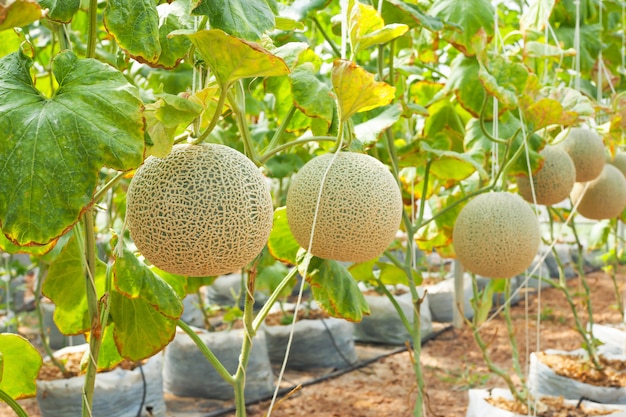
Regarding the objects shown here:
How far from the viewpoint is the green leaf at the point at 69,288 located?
140cm

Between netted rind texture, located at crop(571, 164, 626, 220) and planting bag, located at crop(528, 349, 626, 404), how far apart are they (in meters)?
0.74

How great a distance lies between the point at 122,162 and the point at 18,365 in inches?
32.5

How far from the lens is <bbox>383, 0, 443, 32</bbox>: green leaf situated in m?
1.49

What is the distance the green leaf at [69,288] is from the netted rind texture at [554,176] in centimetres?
121

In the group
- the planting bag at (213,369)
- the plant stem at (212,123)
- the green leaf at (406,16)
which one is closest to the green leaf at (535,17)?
the green leaf at (406,16)

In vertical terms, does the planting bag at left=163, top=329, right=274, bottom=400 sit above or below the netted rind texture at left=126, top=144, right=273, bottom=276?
below

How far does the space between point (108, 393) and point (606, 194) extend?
223 cm

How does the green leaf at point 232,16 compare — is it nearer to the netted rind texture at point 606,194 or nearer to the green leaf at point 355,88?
the green leaf at point 355,88

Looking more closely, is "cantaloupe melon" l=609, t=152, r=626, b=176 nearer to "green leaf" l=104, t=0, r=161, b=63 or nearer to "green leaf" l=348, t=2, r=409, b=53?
"green leaf" l=348, t=2, r=409, b=53

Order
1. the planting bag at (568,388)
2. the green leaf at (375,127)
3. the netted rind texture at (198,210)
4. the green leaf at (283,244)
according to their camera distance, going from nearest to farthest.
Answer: the netted rind texture at (198,210) < the green leaf at (375,127) < the green leaf at (283,244) < the planting bag at (568,388)

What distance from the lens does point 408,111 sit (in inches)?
70.6

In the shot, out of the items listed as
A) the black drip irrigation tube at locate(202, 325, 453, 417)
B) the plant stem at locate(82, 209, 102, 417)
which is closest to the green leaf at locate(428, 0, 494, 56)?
the plant stem at locate(82, 209, 102, 417)

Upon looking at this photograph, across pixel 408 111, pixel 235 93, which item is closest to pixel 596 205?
pixel 408 111

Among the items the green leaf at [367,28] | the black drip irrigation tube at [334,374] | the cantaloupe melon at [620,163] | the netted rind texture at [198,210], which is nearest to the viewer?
the netted rind texture at [198,210]
